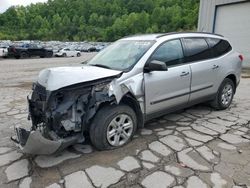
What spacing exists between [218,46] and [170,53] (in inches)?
63.5

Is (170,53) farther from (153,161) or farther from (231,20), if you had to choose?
(231,20)

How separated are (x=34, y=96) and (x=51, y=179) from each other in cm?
125

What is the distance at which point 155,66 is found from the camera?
3648mm

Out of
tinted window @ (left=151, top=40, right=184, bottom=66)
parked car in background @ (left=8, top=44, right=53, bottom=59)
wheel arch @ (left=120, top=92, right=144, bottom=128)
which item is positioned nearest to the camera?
wheel arch @ (left=120, top=92, right=144, bottom=128)

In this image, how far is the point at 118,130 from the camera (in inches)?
140

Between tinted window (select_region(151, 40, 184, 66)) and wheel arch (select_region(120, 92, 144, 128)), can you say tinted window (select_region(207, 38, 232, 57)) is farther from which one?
wheel arch (select_region(120, 92, 144, 128))

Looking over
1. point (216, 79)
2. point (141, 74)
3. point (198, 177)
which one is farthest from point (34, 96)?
point (216, 79)

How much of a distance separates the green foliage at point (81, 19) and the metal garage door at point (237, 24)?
86697 mm

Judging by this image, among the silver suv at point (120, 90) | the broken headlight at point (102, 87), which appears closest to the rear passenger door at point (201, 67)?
the silver suv at point (120, 90)


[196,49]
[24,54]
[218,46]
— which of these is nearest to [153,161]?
[196,49]

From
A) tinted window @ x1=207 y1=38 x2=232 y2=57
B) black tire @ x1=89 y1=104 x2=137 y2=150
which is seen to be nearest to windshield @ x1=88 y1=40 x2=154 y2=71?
black tire @ x1=89 y1=104 x2=137 y2=150

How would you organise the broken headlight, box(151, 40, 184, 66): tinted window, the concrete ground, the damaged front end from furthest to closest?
1. box(151, 40, 184, 66): tinted window
2. the broken headlight
3. the damaged front end
4. the concrete ground

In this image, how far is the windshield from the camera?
3838 millimetres

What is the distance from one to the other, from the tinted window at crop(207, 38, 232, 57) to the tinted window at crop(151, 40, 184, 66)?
3.48ft
